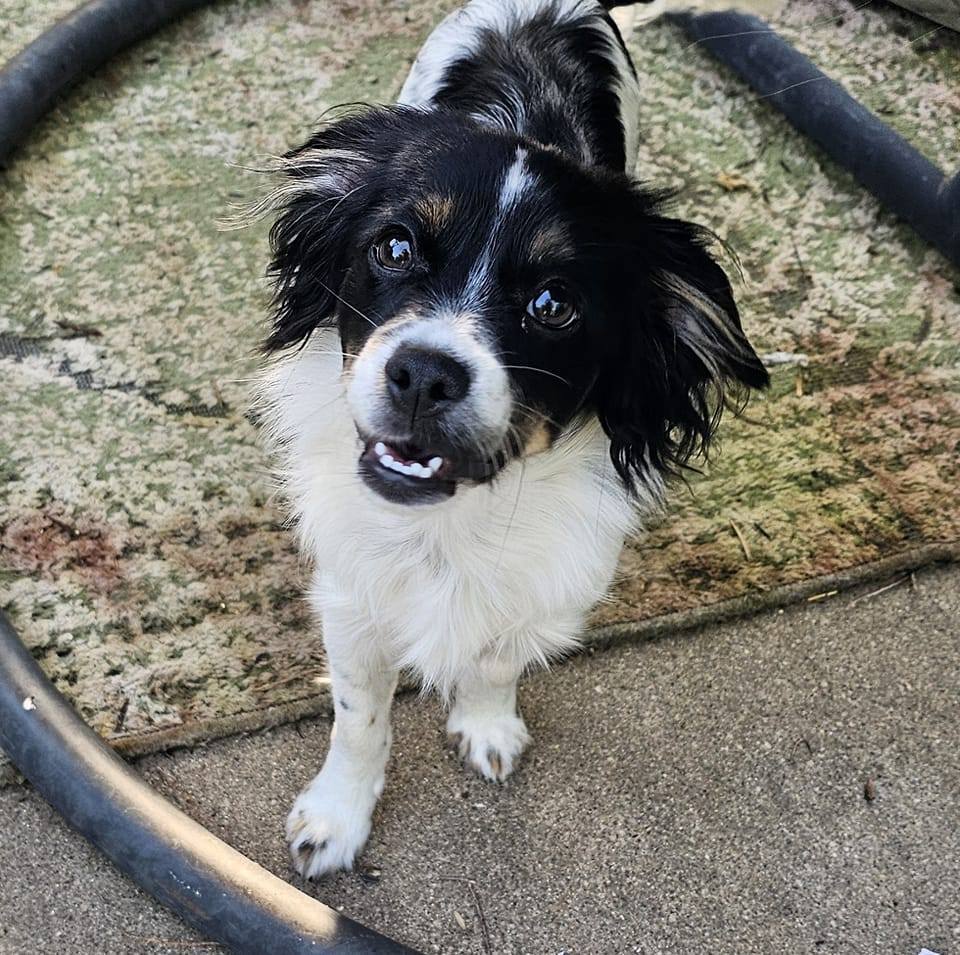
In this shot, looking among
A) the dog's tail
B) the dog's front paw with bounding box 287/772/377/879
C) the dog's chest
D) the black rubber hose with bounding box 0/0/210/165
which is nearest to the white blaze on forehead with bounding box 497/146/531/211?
the dog's chest

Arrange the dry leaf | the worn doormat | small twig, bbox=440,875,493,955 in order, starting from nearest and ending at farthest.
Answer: small twig, bbox=440,875,493,955, the worn doormat, the dry leaf

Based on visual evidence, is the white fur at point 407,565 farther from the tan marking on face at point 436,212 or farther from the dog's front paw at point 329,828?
the tan marking on face at point 436,212

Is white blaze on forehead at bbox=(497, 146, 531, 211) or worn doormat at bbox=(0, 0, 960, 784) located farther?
worn doormat at bbox=(0, 0, 960, 784)

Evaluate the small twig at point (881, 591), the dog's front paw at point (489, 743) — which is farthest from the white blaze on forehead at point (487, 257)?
the small twig at point (881, 591)

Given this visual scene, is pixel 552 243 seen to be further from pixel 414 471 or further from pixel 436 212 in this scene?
pixel 414 471

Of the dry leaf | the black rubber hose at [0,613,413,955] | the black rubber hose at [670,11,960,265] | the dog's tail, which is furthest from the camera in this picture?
the dry leaf

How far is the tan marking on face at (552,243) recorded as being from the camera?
6.56ft

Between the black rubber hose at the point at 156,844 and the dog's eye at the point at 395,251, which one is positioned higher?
the dog's eye at the point at 395,251

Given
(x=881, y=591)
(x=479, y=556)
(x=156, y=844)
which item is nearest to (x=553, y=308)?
(x=479, y=556)

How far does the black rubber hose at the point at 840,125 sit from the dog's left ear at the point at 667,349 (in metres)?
1.90

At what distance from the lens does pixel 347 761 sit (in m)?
2.56

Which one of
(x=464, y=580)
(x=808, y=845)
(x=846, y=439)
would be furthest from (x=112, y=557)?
(x=846, y=439)

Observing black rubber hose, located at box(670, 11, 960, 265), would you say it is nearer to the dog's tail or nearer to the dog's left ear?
the dog's tail

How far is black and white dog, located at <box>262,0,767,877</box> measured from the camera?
1.99 meters
